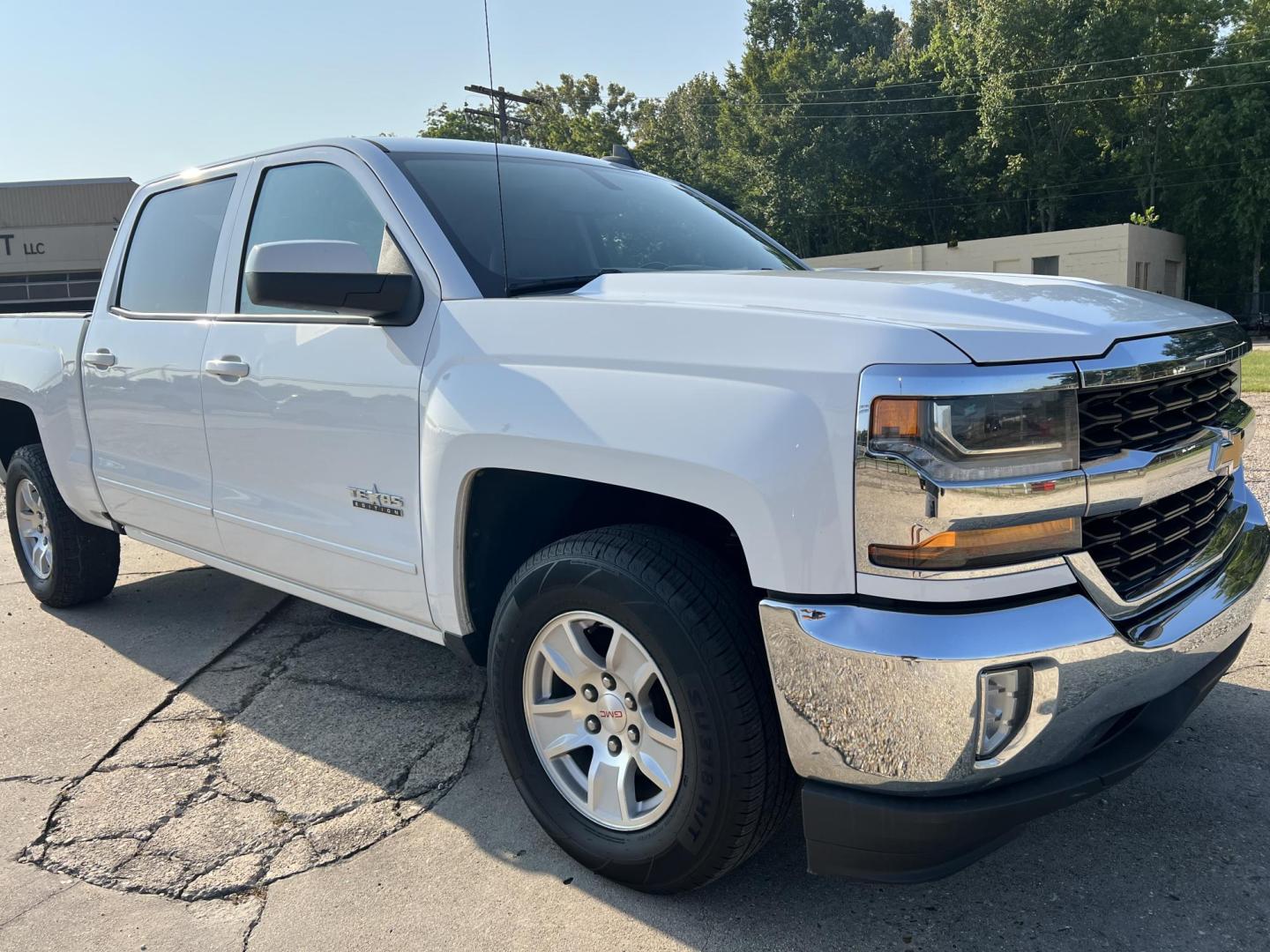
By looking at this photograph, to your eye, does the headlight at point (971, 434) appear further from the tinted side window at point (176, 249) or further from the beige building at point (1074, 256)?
the beige building at point (1074, 256)

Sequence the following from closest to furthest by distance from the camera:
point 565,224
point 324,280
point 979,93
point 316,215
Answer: point 324,280, point 565,224, point 316,215, point 979,93

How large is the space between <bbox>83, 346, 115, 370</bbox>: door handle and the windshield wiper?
212cm

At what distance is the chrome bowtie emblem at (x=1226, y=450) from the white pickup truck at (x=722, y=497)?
2cm

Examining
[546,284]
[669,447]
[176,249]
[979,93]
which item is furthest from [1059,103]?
[669,447]

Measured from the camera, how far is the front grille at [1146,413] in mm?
1970

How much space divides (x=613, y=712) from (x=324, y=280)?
1358 mm

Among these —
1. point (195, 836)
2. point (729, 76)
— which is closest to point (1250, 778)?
point (195, 836)

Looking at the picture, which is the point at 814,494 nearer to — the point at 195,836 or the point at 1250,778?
the point at 1250,778

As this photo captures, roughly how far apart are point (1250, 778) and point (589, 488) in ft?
6.84

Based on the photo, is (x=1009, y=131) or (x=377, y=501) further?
(x=1009, y=131)

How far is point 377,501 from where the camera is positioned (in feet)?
9.50

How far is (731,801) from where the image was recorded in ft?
6.98

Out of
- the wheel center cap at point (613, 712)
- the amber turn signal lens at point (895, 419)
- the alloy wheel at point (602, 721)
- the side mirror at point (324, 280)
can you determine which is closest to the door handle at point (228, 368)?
the side mirror at point (324, 280)

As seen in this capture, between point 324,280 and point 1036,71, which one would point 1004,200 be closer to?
point 1036,71
